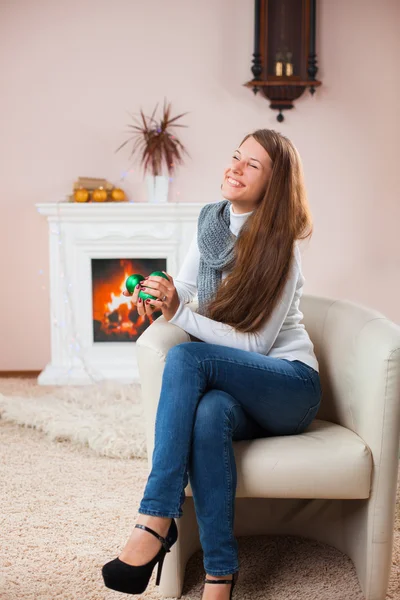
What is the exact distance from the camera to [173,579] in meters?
1.65

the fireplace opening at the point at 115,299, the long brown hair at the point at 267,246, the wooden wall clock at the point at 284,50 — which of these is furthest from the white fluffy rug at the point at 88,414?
the wooden wall clock at the point at 284,50

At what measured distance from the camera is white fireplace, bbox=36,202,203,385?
152 inches

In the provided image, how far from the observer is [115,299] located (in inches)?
157

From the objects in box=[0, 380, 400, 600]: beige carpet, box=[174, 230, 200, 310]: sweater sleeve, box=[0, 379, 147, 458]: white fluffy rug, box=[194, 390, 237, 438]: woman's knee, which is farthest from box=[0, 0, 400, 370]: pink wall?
box=[194, 390, 237, 438]: woman's knee

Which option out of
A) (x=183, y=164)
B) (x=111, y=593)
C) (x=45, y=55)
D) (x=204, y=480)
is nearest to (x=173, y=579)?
(x=111, y=593)

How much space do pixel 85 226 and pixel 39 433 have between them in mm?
1340

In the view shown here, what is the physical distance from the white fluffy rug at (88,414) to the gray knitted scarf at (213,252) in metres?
0.99

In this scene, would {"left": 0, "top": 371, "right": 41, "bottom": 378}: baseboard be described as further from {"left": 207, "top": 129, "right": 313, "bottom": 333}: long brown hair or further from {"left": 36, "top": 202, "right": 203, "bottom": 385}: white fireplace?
{"left": 207, "top": 129, "right": 313, "bottom": 333}: long brown hair

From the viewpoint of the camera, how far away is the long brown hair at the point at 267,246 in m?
1.76

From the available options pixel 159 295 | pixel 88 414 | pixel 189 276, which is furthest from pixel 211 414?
pixel 88 414

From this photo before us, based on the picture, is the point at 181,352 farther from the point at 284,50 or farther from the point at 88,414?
the point at 284,50

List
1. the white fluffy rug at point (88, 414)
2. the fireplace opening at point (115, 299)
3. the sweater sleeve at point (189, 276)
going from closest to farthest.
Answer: the sweater sleeve at point (189, 276) < the white fluffy rug at point (88, 414) < the fireplace opening at point (115, 299)

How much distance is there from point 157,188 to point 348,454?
257cm

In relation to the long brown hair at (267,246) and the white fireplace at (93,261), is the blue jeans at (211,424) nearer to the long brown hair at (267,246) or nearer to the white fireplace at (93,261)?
the long brown hair at (267,246)
